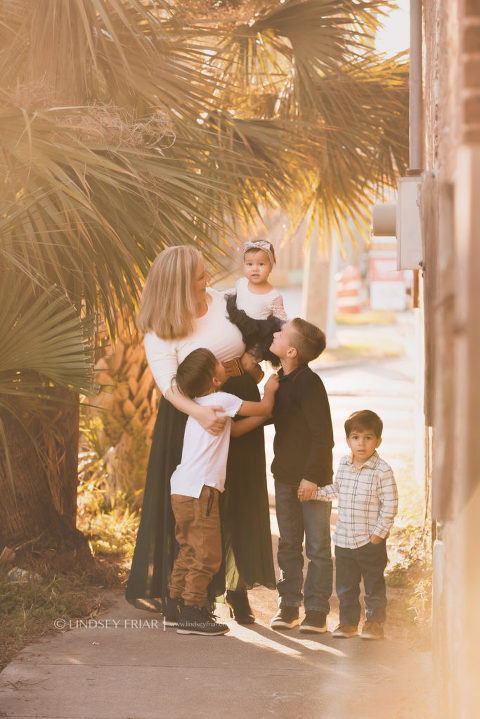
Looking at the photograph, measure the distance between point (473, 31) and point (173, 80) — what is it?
137 inches

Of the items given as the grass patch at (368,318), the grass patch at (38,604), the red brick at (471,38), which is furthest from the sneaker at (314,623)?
the grass patch at (368,318)

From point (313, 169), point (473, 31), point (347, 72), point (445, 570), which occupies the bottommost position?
point (445, 570)

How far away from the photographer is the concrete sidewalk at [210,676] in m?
3.71

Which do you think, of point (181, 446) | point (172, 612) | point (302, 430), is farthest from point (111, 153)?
point (172, 612)

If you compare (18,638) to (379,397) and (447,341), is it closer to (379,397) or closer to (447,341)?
(447,341)

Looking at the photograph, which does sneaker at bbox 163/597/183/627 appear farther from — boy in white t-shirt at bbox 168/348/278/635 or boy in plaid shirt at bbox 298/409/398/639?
boy in plaid shirt at bbox 298/409/398/639

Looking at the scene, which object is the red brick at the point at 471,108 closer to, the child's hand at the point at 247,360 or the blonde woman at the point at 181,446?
the blonde woman at the point at 181,446

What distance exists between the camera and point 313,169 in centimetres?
698

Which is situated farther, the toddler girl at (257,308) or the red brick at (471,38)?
the toddler girl at (257,308)

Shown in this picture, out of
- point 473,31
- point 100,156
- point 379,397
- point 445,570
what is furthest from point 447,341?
point 379,397

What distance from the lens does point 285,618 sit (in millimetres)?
4777

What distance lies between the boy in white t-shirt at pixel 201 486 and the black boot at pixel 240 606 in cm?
28

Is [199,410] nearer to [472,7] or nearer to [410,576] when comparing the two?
[410,576]

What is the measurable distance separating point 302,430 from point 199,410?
1.87ft
